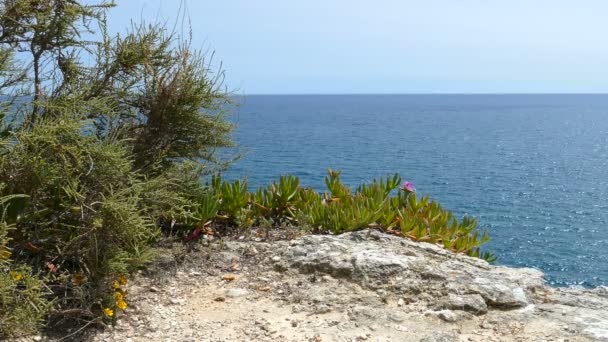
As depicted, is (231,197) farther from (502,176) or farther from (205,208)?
(502,176)

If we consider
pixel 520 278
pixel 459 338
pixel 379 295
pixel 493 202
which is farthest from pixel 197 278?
pixel 493 202

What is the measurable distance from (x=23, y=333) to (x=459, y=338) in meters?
3.31

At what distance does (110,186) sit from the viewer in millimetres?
4902

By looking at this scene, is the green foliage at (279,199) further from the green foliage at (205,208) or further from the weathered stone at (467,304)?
the weathered stone at (467,304)

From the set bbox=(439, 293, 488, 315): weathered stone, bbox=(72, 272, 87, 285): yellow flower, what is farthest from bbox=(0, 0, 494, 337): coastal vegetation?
bbox=(439, 293, 488, 315): weathered stone

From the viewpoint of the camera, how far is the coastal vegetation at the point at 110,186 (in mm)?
4691

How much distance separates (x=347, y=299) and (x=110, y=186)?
2.24 metres

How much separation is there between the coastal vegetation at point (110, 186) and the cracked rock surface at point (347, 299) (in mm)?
428

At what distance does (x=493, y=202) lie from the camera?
26703mm

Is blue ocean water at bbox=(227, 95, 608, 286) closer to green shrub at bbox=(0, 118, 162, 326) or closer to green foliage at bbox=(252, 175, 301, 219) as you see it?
green foliage at bbox=(252, 175, 301, 219)

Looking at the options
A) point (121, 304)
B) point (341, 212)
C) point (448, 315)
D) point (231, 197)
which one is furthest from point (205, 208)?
point (448, 315)

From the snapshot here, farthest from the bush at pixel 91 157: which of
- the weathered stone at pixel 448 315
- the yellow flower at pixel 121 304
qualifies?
the weathered stone at pixel 448 315

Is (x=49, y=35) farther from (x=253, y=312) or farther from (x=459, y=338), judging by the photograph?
(x=459, y=338)

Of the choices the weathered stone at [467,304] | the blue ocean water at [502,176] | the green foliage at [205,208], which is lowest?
the blue ocean water at [502,176]
